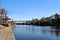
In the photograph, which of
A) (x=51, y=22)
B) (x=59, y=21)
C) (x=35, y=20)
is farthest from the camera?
(x=35, y=20)

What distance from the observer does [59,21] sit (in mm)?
124938

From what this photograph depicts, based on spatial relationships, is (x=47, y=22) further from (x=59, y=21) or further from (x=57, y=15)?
(x=59, y=21)

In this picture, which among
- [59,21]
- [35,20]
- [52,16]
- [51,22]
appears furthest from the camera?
[35,20]

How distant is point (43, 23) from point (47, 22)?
30.8 ft

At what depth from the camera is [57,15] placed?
141 m

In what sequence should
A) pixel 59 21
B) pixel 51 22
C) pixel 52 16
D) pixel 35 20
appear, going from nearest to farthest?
pixel 59 21 → pixel 51 22 → pixel 52 16 → pixel 35 20

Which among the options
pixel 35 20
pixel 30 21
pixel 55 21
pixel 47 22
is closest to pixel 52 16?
pixel 47 22

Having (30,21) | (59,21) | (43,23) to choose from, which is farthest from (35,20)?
(59,21)

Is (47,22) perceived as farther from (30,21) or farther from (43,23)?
(30,21)

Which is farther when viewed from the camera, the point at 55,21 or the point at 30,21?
the point at 30,21

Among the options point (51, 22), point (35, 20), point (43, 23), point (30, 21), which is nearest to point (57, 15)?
point (51, 22)

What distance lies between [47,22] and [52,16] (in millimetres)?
8425

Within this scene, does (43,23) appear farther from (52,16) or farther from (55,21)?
(55,21)

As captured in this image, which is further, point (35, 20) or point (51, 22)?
point (35, 20)
